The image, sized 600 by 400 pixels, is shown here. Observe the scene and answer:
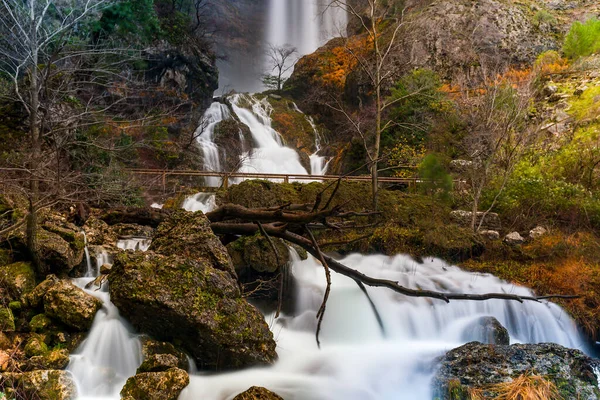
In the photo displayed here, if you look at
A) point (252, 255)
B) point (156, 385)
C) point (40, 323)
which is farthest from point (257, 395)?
point (252, 255)

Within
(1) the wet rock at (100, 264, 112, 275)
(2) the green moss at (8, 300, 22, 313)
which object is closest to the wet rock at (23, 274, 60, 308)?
(2) the green moss at (8, 300, 22, 313)

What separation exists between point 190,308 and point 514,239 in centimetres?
944

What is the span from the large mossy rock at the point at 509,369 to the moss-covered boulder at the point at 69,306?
14.6ft

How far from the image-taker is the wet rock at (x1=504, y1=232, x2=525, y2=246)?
35.2 ft

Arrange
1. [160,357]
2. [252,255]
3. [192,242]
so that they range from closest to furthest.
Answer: [160,357]
[192,242]
[252,255]

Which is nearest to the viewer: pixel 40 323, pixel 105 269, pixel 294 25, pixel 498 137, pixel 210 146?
pixel 40 323

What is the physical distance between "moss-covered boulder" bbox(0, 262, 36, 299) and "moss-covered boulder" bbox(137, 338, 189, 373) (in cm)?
188

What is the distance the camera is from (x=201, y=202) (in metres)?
11.5

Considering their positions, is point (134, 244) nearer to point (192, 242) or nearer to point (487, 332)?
point (192, 242)

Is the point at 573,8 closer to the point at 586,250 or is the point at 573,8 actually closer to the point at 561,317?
the point at 586,250

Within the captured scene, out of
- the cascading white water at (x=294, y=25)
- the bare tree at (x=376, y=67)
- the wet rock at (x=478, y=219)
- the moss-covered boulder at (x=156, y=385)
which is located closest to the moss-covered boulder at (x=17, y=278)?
the moss-covered boulder at (x=156, y=385)

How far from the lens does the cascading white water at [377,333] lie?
16.5 ft

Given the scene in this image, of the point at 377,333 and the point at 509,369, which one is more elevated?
the point at 509,369

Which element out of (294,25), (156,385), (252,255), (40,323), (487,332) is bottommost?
(487,332)
